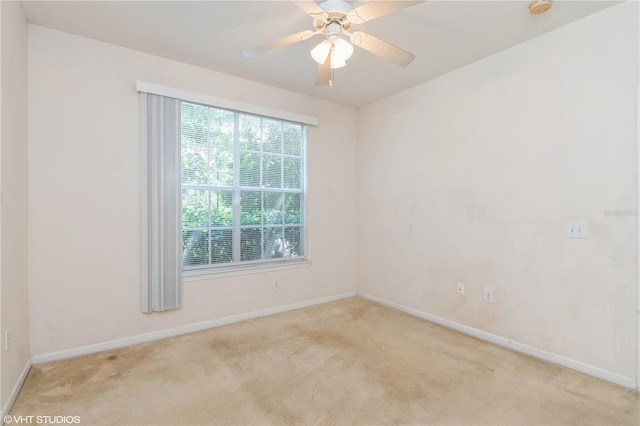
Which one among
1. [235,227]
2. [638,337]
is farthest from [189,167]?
[638,337]

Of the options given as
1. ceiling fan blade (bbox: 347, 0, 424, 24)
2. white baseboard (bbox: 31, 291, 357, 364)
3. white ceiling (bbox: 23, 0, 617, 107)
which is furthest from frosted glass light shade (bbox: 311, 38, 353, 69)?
white baseboard (bbox: 31, 291, 357, 364)

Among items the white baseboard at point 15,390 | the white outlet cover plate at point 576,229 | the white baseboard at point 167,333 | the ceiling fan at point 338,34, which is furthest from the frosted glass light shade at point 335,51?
the white baseboard at point 15,390

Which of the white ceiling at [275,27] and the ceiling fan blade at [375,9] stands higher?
the white ceiling at [275,27]

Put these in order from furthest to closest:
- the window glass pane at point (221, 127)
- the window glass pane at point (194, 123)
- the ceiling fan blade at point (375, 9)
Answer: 1. the window glass pane at point (221, 127)
2. the window glass pane at point (194, 123)
3. the ceiling fan blade at point (375, 9)

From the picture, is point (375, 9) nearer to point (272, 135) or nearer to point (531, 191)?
point (531, 191)

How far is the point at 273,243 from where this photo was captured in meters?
3.66

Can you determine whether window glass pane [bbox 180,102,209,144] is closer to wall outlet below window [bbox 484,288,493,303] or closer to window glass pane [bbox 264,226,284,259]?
window glass pane [bbox 264,226,284,259]

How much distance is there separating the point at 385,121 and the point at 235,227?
87.4 inches

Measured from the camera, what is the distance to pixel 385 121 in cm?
388

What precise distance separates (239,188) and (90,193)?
1303mm

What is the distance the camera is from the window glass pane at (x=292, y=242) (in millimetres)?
3770

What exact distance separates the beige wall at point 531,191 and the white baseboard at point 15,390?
131 inches

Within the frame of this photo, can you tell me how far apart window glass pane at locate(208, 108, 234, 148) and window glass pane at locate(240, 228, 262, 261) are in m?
0.95

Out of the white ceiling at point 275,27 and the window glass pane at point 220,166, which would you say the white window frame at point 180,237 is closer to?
the white ceiling at point 275,27
